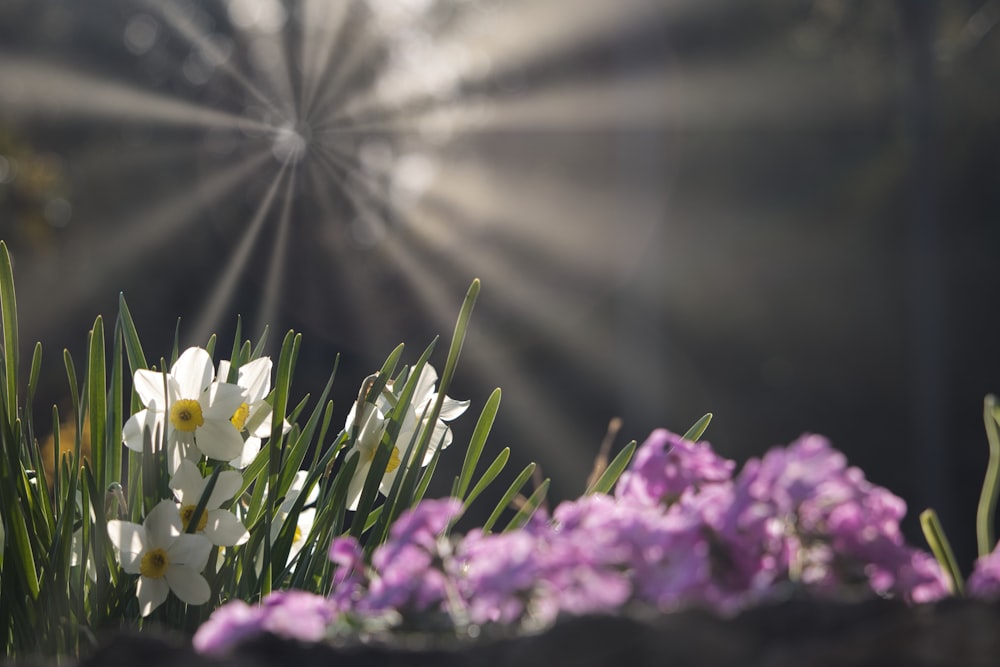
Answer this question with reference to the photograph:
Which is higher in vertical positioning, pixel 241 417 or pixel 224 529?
pixel 241 417

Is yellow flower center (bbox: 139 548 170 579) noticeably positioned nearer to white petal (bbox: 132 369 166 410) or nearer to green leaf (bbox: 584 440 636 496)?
white petal (bbox: 132 369 166 410)

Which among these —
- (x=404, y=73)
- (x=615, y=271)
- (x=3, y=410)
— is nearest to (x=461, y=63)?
(x=404, y=73)

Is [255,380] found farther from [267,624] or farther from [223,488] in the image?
[267,624]

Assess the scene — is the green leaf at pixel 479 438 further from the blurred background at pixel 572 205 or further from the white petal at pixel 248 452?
the blurred background at pixel 572 205

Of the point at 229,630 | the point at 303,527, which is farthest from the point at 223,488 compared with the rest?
the point at 229,630

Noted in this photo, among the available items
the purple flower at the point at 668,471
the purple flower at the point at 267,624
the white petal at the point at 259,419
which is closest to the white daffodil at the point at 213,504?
the white petal at the point at 259,419

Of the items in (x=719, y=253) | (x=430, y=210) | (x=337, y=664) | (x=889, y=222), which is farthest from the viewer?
(x=430, y=210)

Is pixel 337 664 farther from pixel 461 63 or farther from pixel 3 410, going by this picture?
pixel 461 63
